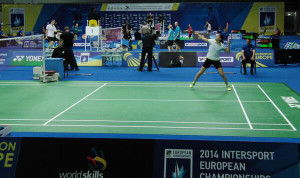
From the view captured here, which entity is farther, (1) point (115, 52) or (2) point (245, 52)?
(1) point (115, 52)

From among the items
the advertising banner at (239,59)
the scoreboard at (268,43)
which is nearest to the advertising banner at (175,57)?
the advertising banner at (239,59)

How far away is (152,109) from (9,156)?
7586 millimetres

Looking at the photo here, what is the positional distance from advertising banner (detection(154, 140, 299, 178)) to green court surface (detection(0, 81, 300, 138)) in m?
4.87

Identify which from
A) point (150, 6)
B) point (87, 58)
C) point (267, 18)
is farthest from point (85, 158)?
point (267, 18)

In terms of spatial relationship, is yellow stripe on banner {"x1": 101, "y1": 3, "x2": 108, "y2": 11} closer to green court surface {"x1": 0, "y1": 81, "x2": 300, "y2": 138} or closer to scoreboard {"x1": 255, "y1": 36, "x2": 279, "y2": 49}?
scoreboard {"x1": 255, "y1": 36, "x2": 279, "y2": 49}

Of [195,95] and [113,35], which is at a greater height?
[113,35]

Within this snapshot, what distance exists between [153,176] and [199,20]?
1787 inches

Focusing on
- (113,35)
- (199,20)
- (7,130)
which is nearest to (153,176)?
(7,130)

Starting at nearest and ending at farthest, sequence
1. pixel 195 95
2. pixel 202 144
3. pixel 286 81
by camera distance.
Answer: pixel 202 144
pixel 195 95
pixel 286 81

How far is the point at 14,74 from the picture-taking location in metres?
20.2

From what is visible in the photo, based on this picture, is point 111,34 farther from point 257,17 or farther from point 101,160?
point 257,17

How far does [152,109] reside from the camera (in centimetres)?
1192

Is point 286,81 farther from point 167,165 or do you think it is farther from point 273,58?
point 167,165

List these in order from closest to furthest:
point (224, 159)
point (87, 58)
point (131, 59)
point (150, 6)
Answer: point (224, 159), point (131, 59), point (87, 58), point (150, 6)
